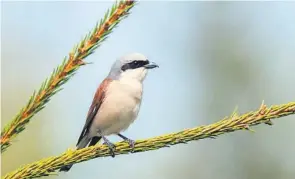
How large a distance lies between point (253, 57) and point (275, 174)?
9.73 feet

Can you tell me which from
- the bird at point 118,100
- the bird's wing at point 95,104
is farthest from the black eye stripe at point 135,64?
the bird's wing at point 95,104

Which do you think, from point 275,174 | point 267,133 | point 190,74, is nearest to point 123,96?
point 275,174

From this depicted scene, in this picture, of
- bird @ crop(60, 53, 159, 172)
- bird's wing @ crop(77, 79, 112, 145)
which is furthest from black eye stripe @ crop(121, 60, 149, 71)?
bird's wing @ crop(77, 79, 112, 145)

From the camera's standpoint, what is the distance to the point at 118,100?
336 centimetres

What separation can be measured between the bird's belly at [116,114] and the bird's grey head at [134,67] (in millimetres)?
156

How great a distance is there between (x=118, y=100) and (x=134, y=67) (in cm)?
23

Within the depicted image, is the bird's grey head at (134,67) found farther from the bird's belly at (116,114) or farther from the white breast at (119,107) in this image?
the bird's belly at (116,114)

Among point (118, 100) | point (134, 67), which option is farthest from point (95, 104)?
point (134, 67)

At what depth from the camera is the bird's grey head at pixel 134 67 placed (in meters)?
3.45

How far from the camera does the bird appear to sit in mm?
3336

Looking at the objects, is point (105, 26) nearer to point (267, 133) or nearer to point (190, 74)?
point (267, 133)

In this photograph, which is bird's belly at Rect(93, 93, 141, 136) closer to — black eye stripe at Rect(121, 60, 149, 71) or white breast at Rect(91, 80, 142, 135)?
white breast at Rect(91, 80, 142, 135)

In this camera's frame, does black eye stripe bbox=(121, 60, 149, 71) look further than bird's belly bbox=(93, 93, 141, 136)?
Yes

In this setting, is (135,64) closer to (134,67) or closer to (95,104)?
(134,67)
